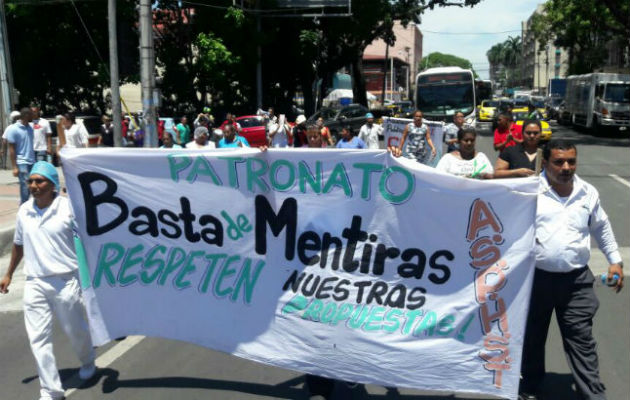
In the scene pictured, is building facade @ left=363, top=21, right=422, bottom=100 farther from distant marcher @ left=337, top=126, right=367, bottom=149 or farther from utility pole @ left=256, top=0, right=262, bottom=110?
distant marcher @ left=337, top=126, right=367, bottom=149

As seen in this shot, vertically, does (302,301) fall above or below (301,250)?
below

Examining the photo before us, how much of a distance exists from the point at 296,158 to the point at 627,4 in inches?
1175

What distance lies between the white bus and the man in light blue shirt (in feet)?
64.2

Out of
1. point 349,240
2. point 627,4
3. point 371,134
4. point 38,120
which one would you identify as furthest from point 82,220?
point 627,4

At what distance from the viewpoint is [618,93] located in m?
31.4

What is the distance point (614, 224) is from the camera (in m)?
10.7

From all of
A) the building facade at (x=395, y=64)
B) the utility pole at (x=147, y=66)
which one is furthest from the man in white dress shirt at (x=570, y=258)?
the building facade at (x=395, y=64)

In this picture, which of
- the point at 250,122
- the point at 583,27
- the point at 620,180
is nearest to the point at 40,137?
the point at 620,180

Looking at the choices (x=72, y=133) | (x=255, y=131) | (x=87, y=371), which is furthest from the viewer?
(x=255, y=131)

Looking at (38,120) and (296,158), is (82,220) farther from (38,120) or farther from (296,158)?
(38,120)

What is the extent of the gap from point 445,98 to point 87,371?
25.5m

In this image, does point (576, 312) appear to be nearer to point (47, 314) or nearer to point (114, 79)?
point (47, 314)

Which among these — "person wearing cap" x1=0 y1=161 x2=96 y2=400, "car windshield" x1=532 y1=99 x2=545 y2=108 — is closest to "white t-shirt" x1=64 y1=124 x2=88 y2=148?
"person wearing cap" x1=0 y1=161 x2=96 y2=400

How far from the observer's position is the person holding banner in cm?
1311
